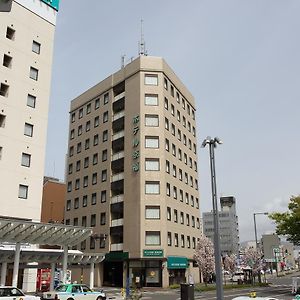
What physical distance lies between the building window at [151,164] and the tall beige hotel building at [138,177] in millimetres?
15

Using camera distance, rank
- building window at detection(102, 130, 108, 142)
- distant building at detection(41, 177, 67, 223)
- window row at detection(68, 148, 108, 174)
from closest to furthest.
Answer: window row at detection(68, 148, 108, 174) → building window at detection(102, 130, 108, 142) → distant building at detection(41, 177, 67, 223)

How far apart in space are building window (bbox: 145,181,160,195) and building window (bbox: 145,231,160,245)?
5583 mm

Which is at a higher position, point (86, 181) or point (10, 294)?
point (86, 181)

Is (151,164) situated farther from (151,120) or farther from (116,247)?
(116,247)

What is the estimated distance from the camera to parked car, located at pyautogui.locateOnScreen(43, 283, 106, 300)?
82.3 feet

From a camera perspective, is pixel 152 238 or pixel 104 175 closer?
pixel 152 238

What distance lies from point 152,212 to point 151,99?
682 inches

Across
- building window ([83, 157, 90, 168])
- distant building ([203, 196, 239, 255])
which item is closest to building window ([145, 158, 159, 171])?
building window ([83, 157, 90, 168])

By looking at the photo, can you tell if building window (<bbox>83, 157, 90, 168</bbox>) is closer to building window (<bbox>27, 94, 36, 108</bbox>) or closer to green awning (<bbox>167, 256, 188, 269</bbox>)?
green awning (<bbox>167, 256, 188, 269</bbox>)

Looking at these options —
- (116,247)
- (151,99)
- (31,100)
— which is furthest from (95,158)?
(31,100)

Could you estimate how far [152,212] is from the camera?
53500 millimetres

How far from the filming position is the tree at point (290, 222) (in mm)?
39562

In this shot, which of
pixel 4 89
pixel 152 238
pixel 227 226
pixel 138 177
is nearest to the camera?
pixel 4 89

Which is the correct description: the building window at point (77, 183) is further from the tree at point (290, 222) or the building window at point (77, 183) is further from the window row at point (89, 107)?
the tree at point (290, 222)
